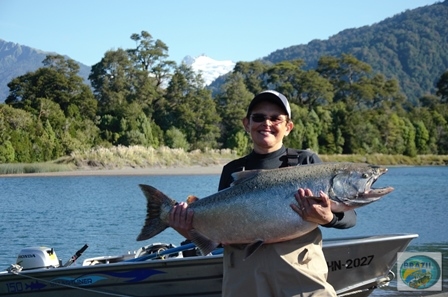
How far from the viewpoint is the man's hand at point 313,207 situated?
3.24m

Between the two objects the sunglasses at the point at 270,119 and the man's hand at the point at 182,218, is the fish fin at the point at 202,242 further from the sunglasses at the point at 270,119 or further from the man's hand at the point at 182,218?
the sunglasses at the point at 270,119

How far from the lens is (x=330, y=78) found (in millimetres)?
104125

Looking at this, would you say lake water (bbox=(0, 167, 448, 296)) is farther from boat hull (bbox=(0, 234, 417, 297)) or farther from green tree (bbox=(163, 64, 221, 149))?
green tree (bbox=(163, 64, 221, 149))

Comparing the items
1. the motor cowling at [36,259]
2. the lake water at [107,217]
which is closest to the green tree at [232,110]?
the lake water at [107,217]

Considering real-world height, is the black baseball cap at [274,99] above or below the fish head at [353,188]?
above

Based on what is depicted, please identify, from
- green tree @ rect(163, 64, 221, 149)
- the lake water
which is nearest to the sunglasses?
the lake water

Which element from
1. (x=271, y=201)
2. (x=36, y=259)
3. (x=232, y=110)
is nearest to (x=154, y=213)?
(x=271, y=201)

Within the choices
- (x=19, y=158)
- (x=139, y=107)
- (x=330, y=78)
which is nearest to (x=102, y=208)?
(x=19, y=158)

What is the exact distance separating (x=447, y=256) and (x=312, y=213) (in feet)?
41.1

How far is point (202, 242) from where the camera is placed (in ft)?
11.7

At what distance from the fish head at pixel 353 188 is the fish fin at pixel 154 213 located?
0.91 metres

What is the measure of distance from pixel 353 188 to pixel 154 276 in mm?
4611

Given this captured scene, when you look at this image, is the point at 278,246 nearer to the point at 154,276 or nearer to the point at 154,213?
the point at 154,213

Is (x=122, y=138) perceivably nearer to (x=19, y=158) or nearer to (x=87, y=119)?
(x=87, y=119)
